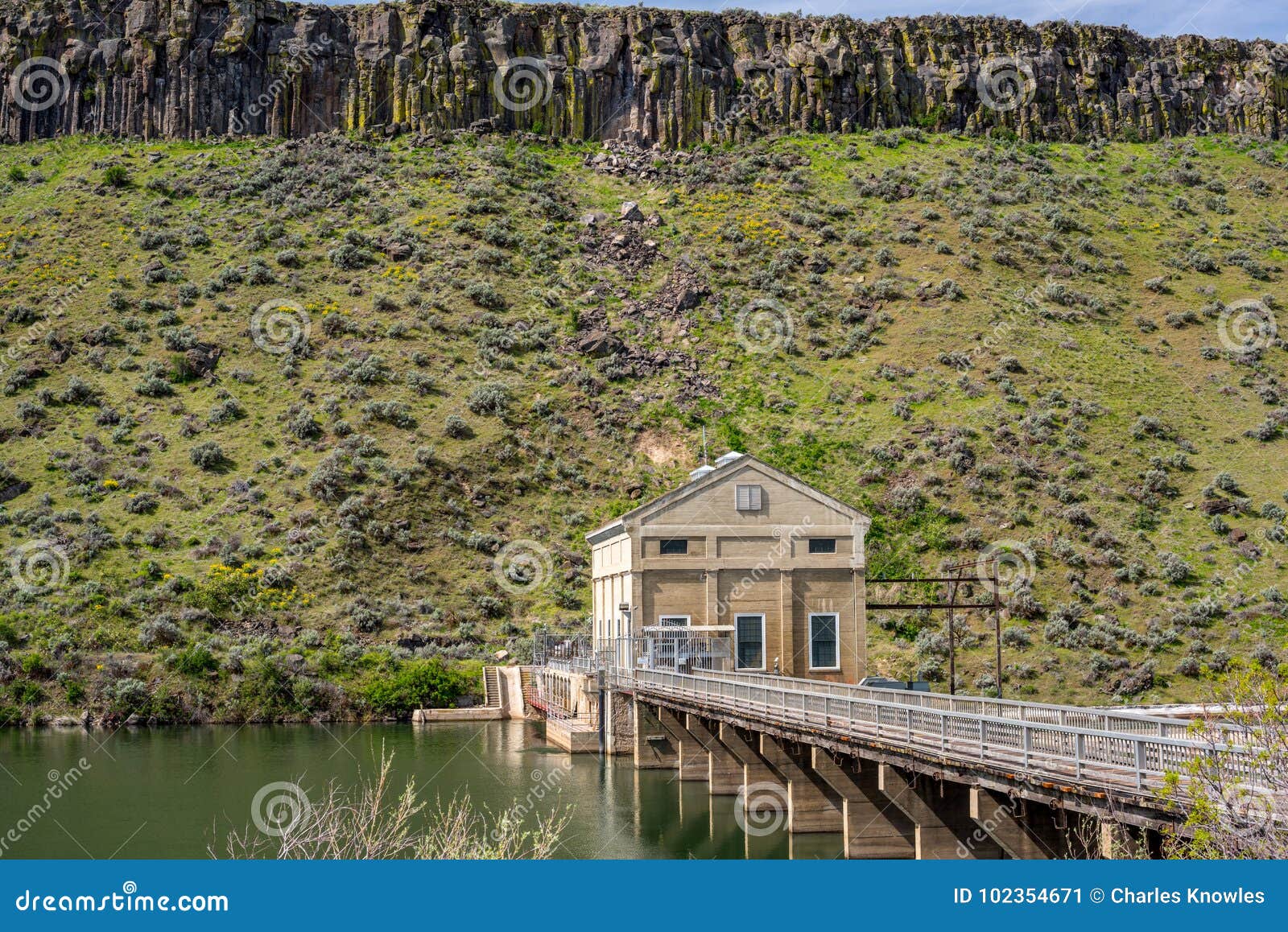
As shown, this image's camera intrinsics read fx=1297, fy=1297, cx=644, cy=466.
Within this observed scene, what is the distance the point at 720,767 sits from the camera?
110ft

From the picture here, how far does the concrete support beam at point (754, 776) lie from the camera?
2994 centimetres

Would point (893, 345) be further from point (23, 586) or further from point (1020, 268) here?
point (23, 586)

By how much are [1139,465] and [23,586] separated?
171 feet

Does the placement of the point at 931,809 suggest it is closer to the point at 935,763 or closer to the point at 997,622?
the point at 935,763

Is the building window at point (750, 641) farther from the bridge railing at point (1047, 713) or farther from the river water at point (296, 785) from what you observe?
the bridge railing at point (1047, 713)

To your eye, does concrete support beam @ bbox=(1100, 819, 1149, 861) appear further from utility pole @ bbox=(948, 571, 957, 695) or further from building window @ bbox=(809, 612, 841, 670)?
building window @ bbox=(809, 612, 841, 670)

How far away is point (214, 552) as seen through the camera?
5916 centimetres

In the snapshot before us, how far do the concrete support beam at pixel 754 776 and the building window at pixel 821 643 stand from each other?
29.1 ft

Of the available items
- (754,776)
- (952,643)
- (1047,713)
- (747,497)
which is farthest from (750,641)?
(1047,713)

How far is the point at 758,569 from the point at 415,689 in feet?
61.7

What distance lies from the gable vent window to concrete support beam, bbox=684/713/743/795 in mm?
7974

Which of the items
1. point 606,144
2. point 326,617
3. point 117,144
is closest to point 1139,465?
point 326,617

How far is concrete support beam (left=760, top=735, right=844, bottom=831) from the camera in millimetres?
27547

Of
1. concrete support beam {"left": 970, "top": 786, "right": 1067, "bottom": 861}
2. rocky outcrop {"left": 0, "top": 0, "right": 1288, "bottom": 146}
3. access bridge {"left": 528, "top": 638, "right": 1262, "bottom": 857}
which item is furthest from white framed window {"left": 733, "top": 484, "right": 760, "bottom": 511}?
rocky outcrop {"left": 0, "top": 0, "right": 1288, "bottom": 146}
